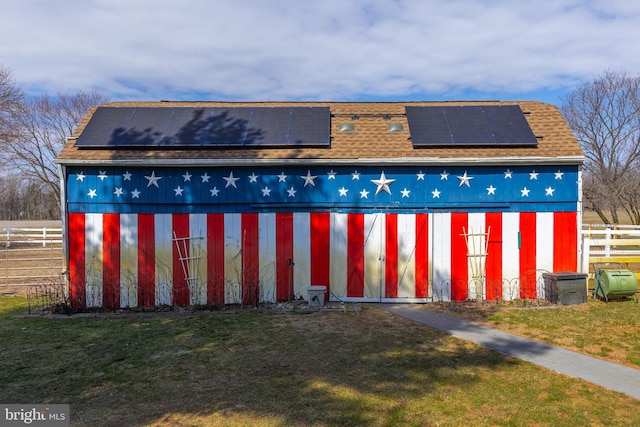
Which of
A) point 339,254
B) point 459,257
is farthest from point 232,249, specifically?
point 459,257

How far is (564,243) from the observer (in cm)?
1044

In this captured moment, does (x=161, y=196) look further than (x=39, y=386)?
Yes

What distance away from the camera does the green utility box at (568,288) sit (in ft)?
32.2

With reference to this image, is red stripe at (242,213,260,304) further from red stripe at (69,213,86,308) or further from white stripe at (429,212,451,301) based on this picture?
white stripe at (429,212,451,301)

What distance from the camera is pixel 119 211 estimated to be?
10336mm

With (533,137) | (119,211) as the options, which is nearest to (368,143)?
(533,137)

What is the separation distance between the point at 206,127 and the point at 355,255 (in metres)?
5.31

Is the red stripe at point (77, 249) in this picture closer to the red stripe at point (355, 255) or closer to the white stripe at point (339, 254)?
the white stripe at point (339, 254)

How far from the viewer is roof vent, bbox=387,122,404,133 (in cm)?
1147

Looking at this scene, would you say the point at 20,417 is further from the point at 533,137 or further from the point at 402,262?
the point at 533,137

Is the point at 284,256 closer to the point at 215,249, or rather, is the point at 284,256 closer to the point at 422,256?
the point at 215,249

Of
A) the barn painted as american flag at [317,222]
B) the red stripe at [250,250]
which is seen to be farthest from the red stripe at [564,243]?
the red stripe at [250,250]

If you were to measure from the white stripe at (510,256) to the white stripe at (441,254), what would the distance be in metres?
1.36

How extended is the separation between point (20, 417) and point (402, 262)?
803 cm
